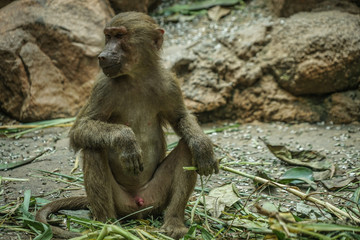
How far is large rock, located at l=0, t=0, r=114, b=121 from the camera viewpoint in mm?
8625

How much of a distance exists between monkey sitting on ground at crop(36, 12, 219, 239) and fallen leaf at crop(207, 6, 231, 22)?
5.09 meters

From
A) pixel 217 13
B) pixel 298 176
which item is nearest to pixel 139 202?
pixel 298 176

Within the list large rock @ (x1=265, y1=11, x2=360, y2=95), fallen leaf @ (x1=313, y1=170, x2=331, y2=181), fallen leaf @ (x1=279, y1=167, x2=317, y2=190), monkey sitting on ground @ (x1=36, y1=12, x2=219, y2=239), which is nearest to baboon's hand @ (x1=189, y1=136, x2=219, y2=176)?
monkey sitting on ground @ (x1=36, y1=12, x2=219, y2=239)

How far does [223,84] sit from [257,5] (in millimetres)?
2413

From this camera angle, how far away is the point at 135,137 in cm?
459

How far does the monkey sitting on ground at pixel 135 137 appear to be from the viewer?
4.51 meters

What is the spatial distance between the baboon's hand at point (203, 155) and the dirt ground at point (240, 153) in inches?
39.6

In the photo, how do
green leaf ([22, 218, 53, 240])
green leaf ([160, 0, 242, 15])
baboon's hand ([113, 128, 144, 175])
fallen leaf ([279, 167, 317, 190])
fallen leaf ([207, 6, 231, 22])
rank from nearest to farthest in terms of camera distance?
green leaf ([22, 218, 53, 240])
baboon's hand ([113, 128, 144, 175])
fallen leaf ([279, 167, 317, 190])
fallen leaf ([207, 6, 231, 22])
green leaf ([160, 0, 242, 15])

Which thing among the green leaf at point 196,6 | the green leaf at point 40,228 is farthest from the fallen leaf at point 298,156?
the green leaf at point 196,6

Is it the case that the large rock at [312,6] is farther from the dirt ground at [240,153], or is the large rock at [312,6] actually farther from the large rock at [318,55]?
the dirt ground at [240,153]

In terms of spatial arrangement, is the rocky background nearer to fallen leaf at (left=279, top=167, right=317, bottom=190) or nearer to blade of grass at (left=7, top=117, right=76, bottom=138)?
blade of grass at (left=7, top=117, right=76, bottom=138)

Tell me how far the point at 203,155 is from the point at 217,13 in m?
6.18

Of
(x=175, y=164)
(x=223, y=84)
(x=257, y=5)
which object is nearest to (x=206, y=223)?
(x=175, y=164)

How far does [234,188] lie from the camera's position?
546 centimetres
